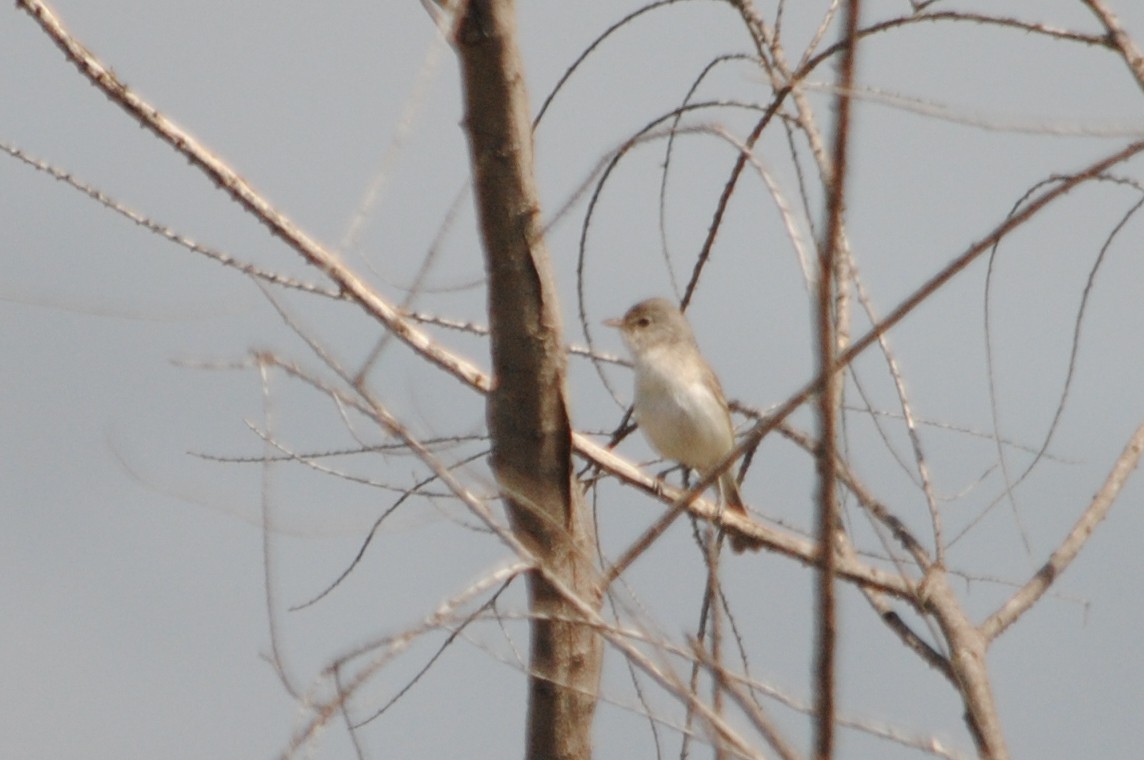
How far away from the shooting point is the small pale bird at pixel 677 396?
6535 millimetres

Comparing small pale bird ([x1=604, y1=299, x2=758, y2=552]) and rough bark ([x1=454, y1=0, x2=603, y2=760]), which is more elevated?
small pale bird ([x1=604, y1=299, x2=758, y2=552])

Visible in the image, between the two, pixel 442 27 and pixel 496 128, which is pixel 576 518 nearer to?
pixel 496 128

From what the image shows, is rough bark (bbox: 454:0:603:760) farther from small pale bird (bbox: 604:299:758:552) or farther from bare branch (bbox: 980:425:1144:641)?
small pale bird (bbox: 604:299:758:552)

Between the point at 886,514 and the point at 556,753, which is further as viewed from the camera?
the point at 886,514

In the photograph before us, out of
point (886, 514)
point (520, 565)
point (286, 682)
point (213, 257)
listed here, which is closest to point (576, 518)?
point (520, 565)

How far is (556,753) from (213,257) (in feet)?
3.54

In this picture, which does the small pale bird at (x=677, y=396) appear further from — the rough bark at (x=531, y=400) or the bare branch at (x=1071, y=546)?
the rough bark at (x=531, y=400)

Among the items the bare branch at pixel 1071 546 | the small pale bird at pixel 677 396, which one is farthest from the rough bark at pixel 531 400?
the small pale bird at pixel 677 396

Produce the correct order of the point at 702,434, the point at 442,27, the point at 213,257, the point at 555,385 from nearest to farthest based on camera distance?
the point at 442,27 → the point at 555,385 → the point at 213,257 → the point at 702,434

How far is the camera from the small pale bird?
654 centimetres

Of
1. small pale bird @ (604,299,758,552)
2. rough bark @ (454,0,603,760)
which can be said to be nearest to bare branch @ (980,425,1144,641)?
rough bark @ (454,0,603,760)

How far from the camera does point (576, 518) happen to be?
250 cm

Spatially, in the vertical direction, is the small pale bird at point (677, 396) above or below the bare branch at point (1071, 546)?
above

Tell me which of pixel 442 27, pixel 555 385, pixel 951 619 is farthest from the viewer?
pixel 951 619
